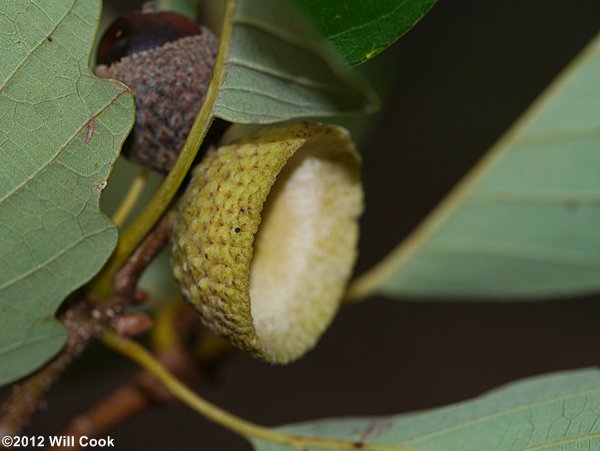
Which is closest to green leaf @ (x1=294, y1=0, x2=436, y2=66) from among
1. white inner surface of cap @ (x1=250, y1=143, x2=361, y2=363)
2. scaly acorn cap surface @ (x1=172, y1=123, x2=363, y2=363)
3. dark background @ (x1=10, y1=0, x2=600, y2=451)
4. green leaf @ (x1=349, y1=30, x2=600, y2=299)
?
scaly acorn cap surface @ (x1=172, y1=123, x2=363, y2=363)

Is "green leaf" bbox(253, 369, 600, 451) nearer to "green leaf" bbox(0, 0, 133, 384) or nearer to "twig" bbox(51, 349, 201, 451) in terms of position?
"twig" bbox(51, 349, 201, 451)

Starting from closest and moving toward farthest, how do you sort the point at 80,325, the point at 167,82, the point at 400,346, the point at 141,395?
the point at 167,82, the point at 80,325, the point at 141,395, the point at 400,346

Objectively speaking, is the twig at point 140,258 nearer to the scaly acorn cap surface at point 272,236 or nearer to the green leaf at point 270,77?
the scaly acorn cap surface at point 272,236

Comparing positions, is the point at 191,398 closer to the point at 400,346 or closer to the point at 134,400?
the point at 134,400

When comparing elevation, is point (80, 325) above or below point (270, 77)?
below

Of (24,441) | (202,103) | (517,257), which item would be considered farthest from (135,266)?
(517,257)

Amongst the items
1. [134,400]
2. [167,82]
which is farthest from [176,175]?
[134,400]

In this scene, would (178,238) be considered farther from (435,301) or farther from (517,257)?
(435,301)
